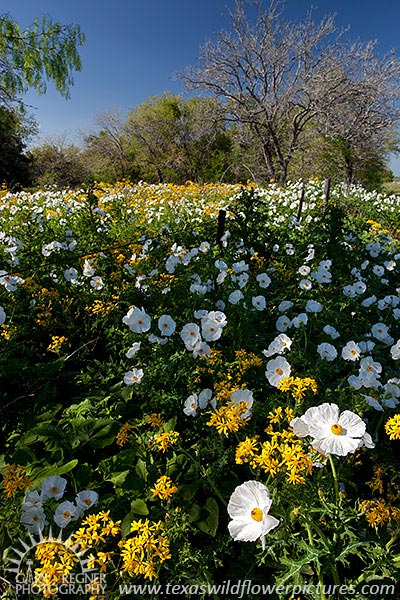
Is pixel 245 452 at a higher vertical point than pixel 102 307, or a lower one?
lower

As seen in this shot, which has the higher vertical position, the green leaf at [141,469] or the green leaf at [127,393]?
the green leaf at [127,393]

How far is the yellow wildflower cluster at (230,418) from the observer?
1.32 metres

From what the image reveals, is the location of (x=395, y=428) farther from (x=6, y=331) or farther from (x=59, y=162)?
(x=59, y=162)

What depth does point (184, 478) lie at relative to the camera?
1.47m

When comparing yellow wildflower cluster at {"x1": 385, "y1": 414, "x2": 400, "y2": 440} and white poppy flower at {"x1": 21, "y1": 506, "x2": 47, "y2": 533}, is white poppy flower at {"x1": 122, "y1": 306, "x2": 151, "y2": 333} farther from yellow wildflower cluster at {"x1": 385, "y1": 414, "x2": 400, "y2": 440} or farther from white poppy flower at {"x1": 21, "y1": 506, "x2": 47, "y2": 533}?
yellow wildflower cluster at {"x1": 385, "y1": 414, "x2": 400, "y2": 440}

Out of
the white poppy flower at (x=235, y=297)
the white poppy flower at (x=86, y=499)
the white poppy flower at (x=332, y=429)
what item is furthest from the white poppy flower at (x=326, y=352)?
the white poppy flower at (x=86, y=499)

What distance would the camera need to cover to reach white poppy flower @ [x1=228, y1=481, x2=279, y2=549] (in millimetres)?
973

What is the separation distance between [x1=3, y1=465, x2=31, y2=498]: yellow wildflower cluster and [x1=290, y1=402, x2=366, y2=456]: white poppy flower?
0.96 m

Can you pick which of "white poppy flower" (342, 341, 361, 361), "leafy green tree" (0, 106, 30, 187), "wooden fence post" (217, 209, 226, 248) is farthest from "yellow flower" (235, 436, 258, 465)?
"leafy green tree" (0, 106, 30, 187)

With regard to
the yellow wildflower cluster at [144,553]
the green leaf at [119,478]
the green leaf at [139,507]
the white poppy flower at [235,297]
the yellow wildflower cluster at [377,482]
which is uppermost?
the white poppy flower at [235,297]

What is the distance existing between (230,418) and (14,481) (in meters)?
0.79

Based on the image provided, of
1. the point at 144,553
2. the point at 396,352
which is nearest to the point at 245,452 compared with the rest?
the point at 144,553

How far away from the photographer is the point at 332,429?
1.06 meters

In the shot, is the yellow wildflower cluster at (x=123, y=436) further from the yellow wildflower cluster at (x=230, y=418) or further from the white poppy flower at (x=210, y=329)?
the white poppy flower at (x=210, y=329)
